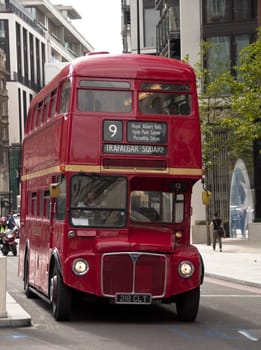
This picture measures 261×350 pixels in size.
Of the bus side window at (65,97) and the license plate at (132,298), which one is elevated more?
the bus side window at (65,97)

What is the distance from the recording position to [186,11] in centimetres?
5456

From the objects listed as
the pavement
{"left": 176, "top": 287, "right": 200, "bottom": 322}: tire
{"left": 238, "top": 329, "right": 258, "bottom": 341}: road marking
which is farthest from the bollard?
{"left": 238, "top": 329, "right": 258, "bottom": 341}: road marking

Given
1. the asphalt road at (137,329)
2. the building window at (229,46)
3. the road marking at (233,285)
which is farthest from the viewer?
the building window at (229,46)

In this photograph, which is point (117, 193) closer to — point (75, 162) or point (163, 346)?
point (75, 162)

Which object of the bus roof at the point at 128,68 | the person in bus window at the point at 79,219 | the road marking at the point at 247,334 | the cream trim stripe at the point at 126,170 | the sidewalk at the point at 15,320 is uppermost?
the bus roof at the point at 128,68

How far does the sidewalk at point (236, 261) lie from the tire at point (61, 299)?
9392 millimetres

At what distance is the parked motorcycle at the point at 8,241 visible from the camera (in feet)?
127

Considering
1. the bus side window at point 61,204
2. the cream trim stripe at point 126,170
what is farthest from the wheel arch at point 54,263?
the cream trim stripe at point 126,170

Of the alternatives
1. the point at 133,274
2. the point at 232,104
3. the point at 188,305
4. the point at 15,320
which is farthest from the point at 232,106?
the point at 15,320

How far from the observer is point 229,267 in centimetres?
2952

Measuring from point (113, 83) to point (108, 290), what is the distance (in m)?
3.39

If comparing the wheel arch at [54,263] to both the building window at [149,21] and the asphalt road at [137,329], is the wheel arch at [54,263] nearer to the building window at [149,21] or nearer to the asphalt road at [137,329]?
the asphalt road at [137,329]

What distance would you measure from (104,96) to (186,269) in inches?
123

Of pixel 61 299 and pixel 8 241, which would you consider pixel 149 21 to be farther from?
pixel 61 299
